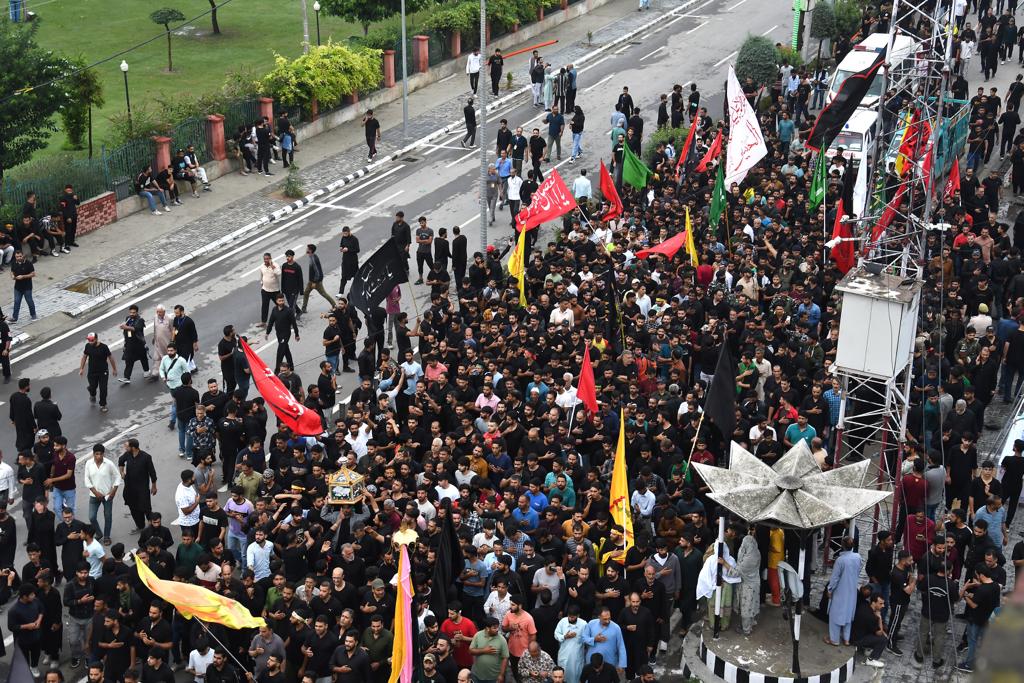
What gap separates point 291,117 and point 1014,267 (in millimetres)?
20229

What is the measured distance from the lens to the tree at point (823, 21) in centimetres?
3888

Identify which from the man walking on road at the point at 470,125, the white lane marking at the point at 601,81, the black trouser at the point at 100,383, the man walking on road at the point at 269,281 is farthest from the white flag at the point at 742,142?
the white lane marking at the point at 601,81

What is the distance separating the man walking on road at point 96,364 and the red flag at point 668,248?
29.6 feet

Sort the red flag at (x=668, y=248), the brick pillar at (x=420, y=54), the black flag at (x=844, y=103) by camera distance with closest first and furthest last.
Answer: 1. the black flag at (x=844, y=103)
2. the red flag at (x=668, y=248)
3. the brick pillar at (x=420, y=54)

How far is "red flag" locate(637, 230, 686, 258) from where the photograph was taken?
22.1m

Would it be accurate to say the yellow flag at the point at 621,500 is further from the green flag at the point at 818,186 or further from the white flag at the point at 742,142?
the white flag at the point at 742,142

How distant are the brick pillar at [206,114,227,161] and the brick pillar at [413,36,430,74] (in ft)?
27.9

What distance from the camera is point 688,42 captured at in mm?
43344

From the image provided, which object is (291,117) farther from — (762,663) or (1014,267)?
(762,663)

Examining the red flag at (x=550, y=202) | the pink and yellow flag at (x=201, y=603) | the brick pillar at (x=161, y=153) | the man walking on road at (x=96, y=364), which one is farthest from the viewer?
the brick pillar at (x=161, y=153)

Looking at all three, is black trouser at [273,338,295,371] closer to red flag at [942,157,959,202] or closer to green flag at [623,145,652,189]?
green flag at [623,145,652,189]

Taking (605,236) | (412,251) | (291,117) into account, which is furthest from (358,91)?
(605,236)

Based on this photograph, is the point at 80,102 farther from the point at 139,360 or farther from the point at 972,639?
A: the point at 972,639

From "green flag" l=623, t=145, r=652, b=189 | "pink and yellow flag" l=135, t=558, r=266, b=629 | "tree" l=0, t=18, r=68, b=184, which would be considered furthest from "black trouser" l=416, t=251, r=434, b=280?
"pink and yellow flag" l=135, t=558, r=266, b=629
